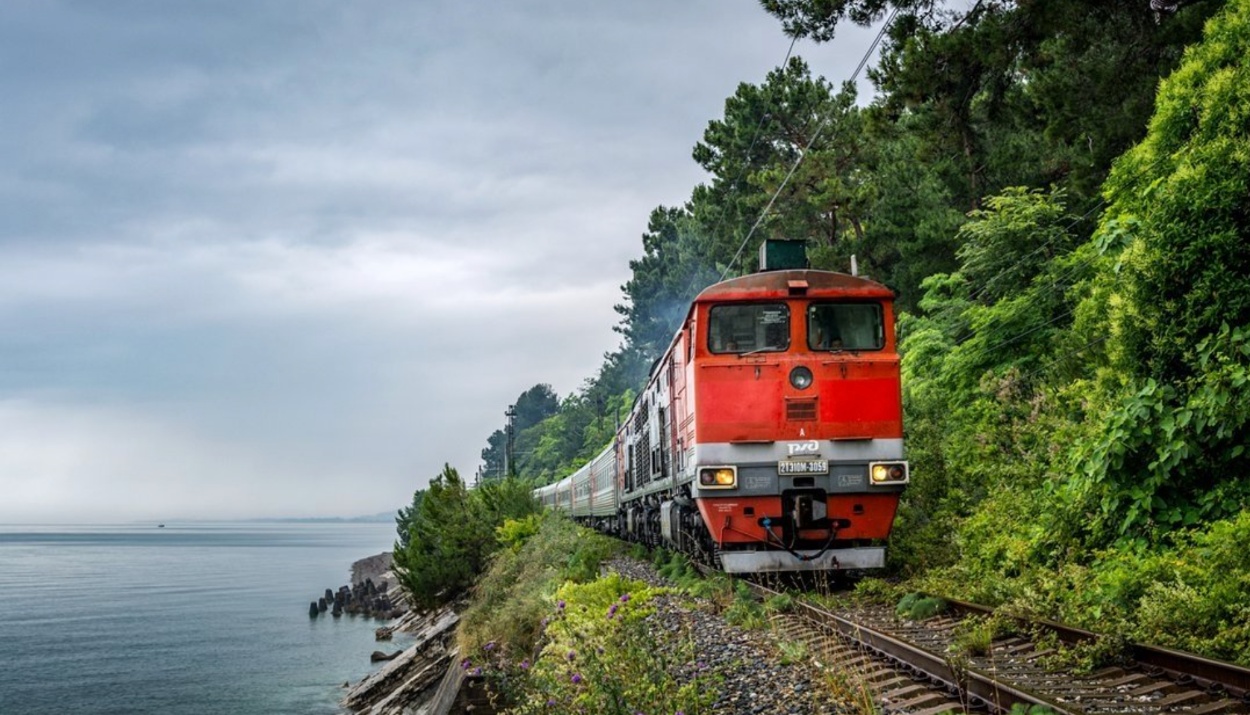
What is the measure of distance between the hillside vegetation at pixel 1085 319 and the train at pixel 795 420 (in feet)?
4.33

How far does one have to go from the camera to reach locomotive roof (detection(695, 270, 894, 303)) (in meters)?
12.0

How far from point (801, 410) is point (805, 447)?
0.44 m

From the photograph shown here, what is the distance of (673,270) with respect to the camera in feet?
173

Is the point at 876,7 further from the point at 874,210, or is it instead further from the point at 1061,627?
the point at 874,210

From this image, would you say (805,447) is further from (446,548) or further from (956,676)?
(446,548)

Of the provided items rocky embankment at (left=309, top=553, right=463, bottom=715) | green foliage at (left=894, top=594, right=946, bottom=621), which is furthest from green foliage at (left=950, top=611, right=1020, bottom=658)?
rocky embankment at (left=309, top=553, right=463, bottom=715)

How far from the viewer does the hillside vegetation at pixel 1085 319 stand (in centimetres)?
891

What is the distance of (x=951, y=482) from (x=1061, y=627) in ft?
27.3

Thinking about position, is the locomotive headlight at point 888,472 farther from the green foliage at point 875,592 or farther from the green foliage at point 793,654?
the green foliage at point 793,654

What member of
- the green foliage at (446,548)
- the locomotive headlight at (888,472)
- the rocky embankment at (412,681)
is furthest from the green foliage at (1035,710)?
the green foliage at (446,548)

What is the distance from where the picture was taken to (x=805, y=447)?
11.5 m

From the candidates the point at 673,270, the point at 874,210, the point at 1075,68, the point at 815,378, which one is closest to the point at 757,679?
the point at 815,378

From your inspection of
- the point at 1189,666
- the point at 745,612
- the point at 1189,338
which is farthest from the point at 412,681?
the point at 1189,666

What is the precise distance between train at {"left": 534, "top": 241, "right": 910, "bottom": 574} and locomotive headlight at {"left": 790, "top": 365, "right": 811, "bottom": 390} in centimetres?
1
